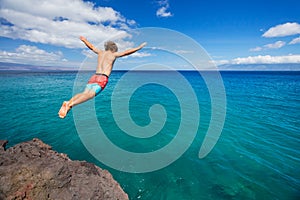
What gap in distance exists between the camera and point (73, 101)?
5.09m

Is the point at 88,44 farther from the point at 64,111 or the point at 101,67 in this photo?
the point at 64,111

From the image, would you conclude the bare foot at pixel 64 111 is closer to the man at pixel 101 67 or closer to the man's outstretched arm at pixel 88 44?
the man at pixel 101 67

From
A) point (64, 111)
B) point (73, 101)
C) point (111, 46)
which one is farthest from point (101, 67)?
point (64, 111)

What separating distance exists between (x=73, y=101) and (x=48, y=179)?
212 cm

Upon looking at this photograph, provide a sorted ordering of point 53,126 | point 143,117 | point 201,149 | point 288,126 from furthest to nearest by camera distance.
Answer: point 143,117 → point 288,126 → point 53,126 → point 201,149

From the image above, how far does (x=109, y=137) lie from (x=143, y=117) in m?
6.17

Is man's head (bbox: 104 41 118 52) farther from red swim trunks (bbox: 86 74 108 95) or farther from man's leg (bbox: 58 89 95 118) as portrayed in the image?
man's leg (bbox: 58 89 95 118)

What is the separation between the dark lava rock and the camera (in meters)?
4.15

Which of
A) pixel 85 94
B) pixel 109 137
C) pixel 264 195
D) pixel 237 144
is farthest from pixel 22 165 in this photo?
pixel 237 144

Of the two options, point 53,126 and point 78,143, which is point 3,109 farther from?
point 78,143

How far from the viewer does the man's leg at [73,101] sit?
4.84 meters

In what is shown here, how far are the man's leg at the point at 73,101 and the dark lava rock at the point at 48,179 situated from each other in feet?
4.77

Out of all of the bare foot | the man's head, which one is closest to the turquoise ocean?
the bare foot

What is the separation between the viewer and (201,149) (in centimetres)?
1101
